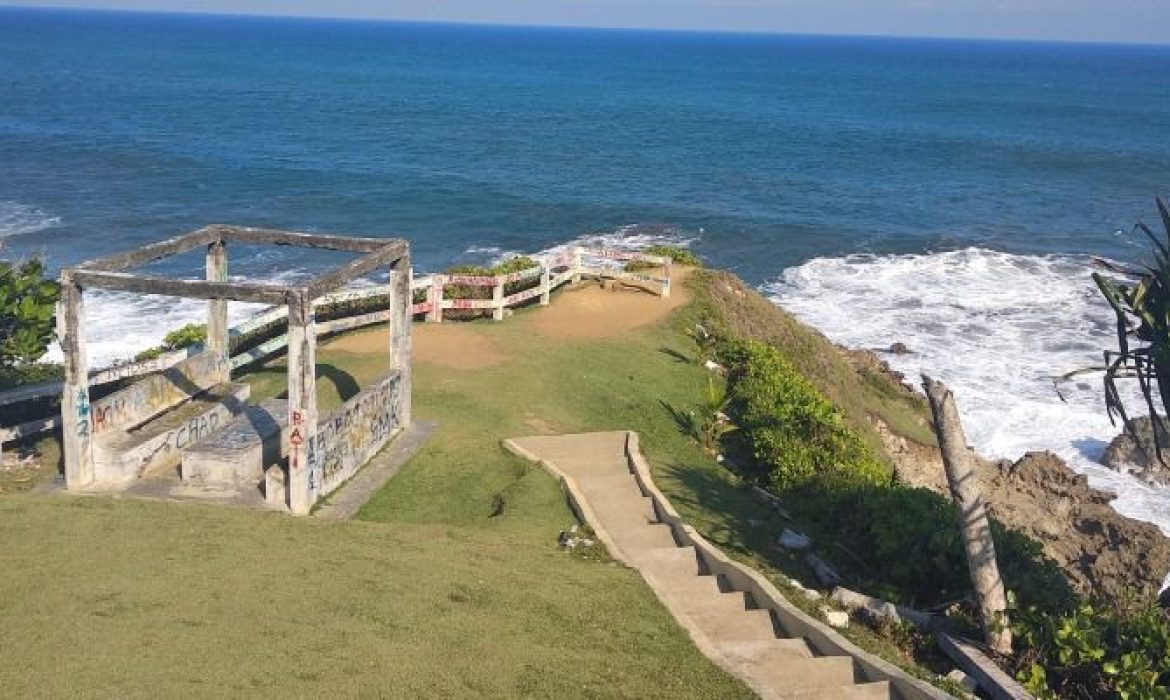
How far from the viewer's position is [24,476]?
15.2 meters

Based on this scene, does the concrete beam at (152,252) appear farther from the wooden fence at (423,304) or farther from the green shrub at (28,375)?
the green shrub at (28,375)

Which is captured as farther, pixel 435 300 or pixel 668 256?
pixel 668 256

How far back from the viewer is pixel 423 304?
23.0 metres

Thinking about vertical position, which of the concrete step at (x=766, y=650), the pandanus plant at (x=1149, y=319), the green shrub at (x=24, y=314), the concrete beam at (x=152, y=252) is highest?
the pandanus plant at (x=1149, y=319)

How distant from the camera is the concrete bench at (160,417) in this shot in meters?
14.6

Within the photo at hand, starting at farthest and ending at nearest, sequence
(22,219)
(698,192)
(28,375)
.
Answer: (698,192) < (22,219) < (28,375)

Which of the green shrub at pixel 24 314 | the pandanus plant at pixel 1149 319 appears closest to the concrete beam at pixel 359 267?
the green shrub at pixel 24 314

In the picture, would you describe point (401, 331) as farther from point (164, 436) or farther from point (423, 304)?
point (423, 304)

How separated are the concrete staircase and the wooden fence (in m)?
5.79

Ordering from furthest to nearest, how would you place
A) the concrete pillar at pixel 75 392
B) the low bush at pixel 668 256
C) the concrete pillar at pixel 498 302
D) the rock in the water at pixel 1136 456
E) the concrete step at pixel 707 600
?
the low bush at pixel 668 256 < the rock in the water at pixel 1136 456 < the concrete pillar at pixel 498 302 < the concrete pillar at pixel 75 392 < the concrete step at pixel 707 600

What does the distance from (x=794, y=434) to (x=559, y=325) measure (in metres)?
7.29

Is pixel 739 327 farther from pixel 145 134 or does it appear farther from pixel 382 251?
pixel 145 134

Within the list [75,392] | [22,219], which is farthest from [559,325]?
[22,219]

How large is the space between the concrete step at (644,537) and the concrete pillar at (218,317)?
7.81 meters
